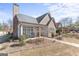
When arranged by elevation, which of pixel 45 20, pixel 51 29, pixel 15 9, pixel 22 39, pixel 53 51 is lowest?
pixel 53 51

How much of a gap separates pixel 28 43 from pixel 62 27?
72cm

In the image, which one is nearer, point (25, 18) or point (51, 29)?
point (25, 18)

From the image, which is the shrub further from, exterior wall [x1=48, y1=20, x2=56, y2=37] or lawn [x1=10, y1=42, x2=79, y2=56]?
exterior wall [x1=48, y1=20, x2=56, y2=37]

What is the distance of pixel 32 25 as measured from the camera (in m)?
3.96

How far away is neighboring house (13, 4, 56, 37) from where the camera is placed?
3885 mm

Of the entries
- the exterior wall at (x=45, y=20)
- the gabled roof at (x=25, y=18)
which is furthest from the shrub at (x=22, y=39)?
the exterior wall at (x=45, y=20)

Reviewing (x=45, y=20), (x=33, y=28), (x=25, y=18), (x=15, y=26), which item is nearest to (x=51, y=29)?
(x=45, y=20)

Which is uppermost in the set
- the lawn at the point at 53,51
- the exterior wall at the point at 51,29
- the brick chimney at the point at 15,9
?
the brick chimney at the point at 15,9

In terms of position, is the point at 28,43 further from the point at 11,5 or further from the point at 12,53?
the point at 11,5

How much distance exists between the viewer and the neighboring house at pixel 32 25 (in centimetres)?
388

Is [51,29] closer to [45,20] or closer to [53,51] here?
[45,20]

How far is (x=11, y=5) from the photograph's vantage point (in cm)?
387

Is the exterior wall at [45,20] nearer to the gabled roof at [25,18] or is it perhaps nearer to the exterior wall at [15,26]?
the gabled roof at [25,18]

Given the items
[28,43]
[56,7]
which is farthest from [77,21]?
[28,43]
